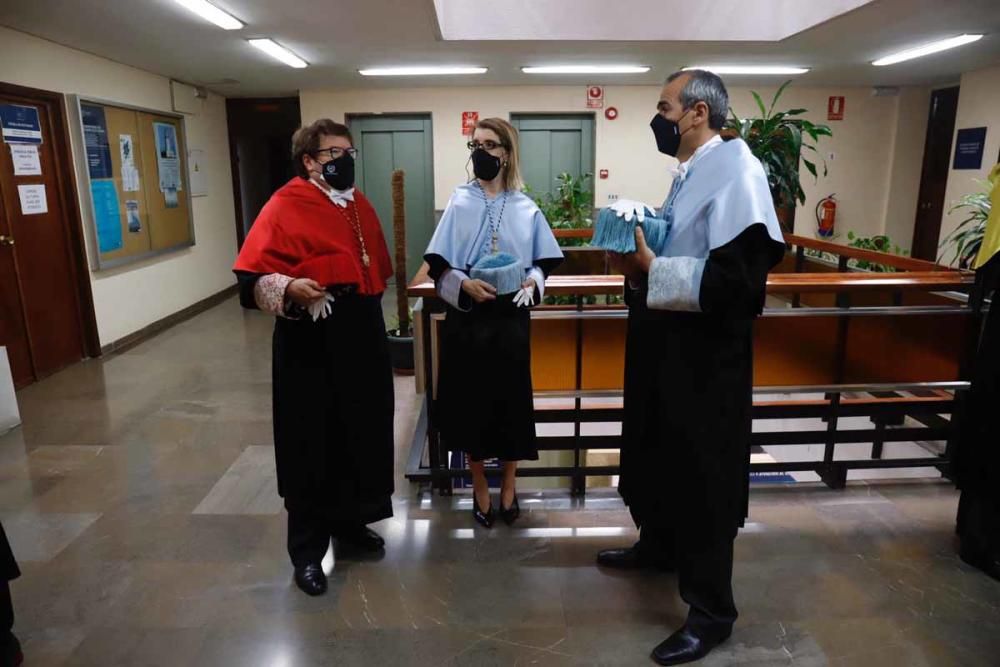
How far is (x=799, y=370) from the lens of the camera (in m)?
2.58

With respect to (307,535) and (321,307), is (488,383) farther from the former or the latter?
(307,535)

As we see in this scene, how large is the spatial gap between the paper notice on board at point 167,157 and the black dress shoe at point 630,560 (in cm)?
559

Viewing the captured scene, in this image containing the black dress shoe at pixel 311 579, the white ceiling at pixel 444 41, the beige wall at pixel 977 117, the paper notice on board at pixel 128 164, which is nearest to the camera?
the black dress shoe at pixel 311 579

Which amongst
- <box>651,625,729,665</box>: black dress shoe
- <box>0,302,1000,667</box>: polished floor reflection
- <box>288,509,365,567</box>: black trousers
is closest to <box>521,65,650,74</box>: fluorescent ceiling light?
<box>0,302,1000,667</box>: polished floor reflection

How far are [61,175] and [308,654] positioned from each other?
439 centimetres

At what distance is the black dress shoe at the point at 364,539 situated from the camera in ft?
7.45

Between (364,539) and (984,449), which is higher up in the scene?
(984,449)

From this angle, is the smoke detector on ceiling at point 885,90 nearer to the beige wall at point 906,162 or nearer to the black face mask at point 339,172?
the beige wall at point 906,162

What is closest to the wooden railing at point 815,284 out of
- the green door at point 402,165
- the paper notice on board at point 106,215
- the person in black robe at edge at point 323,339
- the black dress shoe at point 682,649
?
the person in black robe at edge at point 323,339

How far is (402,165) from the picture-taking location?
303 inches

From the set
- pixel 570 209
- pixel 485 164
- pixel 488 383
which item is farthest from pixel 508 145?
pixel 570 209

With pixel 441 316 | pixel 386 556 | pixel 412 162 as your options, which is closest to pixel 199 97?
pixel 412 162

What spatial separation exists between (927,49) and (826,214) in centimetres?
269

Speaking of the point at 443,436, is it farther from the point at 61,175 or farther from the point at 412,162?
the point at 412,162
